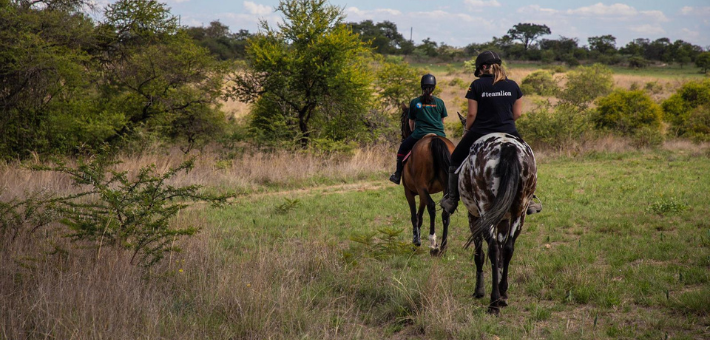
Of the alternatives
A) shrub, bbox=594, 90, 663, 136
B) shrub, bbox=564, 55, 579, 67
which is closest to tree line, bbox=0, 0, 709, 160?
shrub, bbox=594, 90, 663, 136

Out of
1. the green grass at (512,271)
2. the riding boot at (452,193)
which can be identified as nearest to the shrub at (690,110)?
the green grass at (512,271)

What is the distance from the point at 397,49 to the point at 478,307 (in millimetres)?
70401

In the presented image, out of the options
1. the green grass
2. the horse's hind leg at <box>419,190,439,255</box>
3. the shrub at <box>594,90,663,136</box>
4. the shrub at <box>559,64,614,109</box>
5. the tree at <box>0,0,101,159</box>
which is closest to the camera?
the green grass

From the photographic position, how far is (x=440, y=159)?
7008mm

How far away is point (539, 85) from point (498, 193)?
39.9 meters

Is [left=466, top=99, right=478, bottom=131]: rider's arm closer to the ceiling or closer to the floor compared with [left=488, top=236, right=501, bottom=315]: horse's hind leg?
closer to the ceiling

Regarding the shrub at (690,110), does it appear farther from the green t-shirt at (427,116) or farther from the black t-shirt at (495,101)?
the black t-shirt at (495,101)

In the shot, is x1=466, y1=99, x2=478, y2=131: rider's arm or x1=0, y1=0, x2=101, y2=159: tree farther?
x1=0, y1=0, x2=101, y2=159: tree

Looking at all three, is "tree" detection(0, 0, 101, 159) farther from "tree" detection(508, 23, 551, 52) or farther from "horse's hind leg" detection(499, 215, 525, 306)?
"tree" detection(508, 23, 551, 52)

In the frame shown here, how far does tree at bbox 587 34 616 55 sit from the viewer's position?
7794cm

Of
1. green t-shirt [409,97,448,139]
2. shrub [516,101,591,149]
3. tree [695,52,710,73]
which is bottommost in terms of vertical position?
shrub [516,101,591,149]

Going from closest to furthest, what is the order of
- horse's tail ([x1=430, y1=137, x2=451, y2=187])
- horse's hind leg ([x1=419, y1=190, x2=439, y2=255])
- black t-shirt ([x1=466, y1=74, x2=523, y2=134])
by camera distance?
black t-shirt ([x1=466, y1=74, x2=523, y2=134]), horse's tail ([x1=430, y1=137, x2=451, y2=187]), horse's hind leg ([x1=419, y1=190, x2=439, y2=255])

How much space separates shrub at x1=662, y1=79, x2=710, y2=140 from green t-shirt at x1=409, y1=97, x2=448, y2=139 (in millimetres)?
17211

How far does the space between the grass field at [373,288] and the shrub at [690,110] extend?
14352mm
